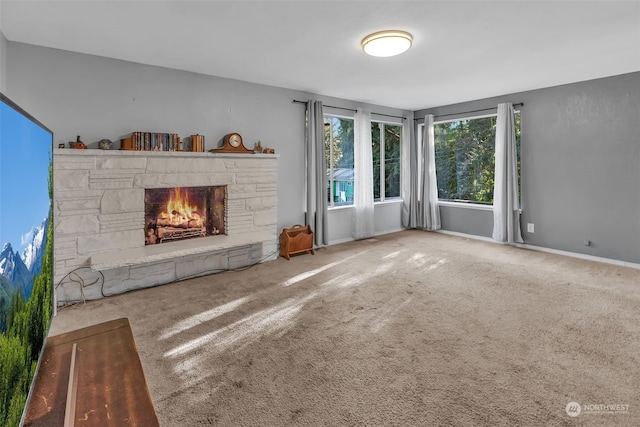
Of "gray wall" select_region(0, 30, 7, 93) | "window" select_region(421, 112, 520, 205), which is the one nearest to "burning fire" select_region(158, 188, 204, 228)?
"gray wall" select_region(0, 30, 7, 93)

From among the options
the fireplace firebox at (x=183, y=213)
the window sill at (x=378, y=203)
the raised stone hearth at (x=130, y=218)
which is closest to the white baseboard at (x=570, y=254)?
the window sill at (x=378, y=203)

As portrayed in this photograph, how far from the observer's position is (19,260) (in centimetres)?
74

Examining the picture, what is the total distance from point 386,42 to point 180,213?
2838 millimetres

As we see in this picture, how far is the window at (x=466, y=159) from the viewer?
224 inches

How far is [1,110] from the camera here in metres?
0.67

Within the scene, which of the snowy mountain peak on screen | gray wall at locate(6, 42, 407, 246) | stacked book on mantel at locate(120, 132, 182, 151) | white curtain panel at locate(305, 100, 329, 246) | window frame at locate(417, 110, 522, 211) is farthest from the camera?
window frame at locate(417, 110, 522, 211)

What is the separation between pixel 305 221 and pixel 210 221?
1484 millimetres

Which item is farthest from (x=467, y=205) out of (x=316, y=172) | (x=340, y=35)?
(x=340, y=35)

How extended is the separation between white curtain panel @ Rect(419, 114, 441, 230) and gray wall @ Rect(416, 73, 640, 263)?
1318mm

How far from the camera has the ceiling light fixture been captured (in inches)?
109

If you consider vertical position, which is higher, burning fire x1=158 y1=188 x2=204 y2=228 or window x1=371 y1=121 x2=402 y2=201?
window x1=371 y1=121 x2=402 y2=201

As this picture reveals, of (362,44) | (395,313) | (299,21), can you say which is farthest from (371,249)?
(299,21)

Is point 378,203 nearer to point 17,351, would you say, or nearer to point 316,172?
point 316,172

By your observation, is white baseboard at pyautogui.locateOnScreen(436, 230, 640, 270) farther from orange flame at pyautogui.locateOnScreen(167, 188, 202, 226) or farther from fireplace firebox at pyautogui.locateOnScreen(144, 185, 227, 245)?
orange flame at pyautogui.locateOnScreen(167, 188, 202, 226)
